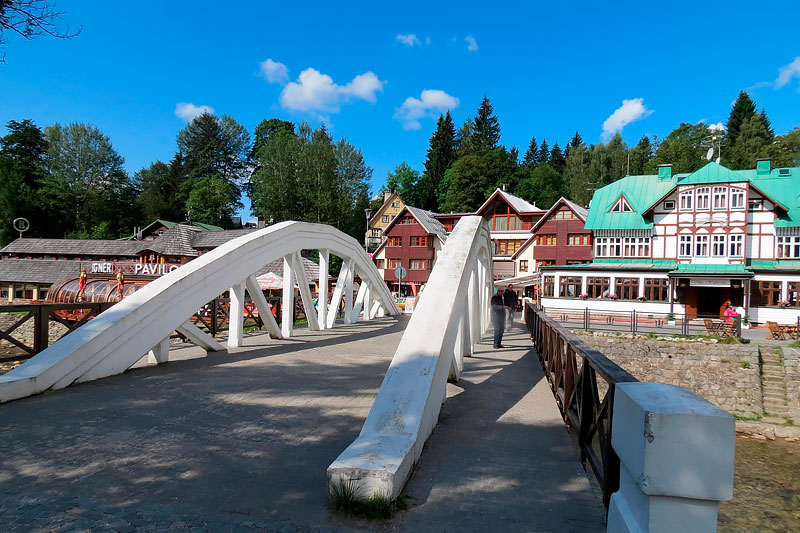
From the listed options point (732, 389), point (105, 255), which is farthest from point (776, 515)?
point (105, 255)

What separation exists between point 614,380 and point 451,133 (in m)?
71.0

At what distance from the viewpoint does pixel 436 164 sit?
6850 centimetres

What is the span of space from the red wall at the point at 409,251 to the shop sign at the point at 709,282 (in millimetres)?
21851

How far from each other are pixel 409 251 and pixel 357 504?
41.6 m

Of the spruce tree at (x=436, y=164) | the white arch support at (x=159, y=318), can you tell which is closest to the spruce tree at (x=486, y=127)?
the spruce tree at (x=436, y=164)

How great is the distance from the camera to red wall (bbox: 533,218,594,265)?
1404 inches

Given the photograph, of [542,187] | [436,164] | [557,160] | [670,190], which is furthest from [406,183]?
[670,190]

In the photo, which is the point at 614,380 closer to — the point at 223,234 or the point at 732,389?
the point at 732,389

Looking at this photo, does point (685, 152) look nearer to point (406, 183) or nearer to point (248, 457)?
point (406, 183)

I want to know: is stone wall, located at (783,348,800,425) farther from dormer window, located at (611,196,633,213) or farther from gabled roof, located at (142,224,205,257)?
gabled roof, located at (142,224,205,257)

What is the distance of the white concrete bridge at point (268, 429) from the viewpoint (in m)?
3.09

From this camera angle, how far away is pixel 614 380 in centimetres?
298

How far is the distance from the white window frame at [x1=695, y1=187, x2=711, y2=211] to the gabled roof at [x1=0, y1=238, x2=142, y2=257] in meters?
42.9

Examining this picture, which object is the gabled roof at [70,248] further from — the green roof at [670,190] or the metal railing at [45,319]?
the green roof at [670,190]
